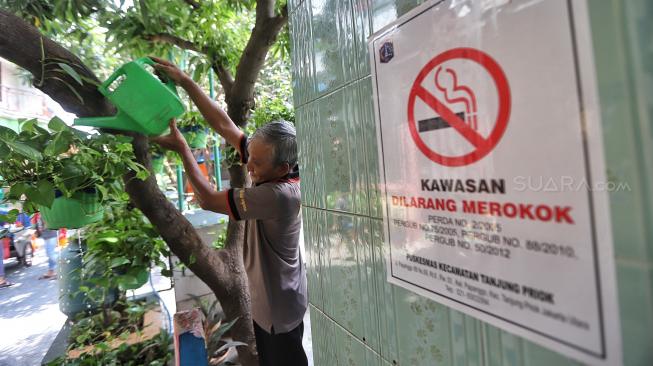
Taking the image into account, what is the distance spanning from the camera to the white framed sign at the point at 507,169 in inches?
16.4

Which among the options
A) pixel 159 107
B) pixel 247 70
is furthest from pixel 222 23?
pixel 159 107

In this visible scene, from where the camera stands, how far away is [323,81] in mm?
969

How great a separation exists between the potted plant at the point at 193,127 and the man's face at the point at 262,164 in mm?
914

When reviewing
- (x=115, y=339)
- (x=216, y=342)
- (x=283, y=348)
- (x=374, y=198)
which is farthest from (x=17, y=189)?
(x=115, y=339)

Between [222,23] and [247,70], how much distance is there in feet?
1.07

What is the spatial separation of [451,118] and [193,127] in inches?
87.2

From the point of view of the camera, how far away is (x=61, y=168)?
112 cm

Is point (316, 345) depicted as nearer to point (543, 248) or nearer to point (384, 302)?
point (384, 302)

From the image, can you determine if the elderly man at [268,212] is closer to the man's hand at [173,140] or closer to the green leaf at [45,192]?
the man's hand at [173,140]

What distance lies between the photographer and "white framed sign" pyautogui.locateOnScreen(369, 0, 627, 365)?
0.42 metres

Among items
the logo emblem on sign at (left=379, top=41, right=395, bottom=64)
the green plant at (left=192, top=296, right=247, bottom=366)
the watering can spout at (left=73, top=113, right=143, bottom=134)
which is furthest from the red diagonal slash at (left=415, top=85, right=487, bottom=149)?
the green plant at (left=192, top=296, right=247, bottom=366)

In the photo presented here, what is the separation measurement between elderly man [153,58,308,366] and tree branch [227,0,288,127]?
0.41 meters

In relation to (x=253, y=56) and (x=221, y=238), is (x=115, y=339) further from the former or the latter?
(x=253, y=56)

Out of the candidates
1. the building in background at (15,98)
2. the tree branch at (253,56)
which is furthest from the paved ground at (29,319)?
the building in background at (15,98)
